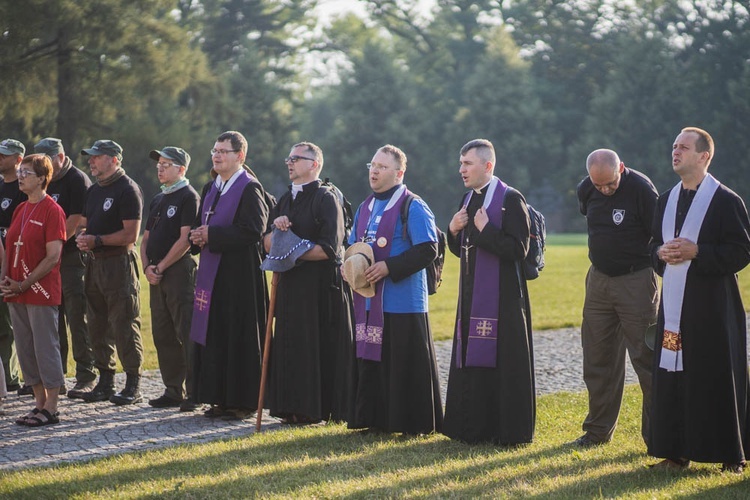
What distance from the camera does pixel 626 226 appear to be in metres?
7.45

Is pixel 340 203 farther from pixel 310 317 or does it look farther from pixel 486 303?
pixel 486 303

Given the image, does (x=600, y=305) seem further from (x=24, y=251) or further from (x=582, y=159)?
(x=582, y=159)

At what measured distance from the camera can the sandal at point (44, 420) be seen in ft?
27.9

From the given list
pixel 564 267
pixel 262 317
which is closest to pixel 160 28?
pixel 564 267

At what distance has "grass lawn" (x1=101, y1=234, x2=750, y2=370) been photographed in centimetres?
1548

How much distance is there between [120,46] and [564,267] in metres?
16.6

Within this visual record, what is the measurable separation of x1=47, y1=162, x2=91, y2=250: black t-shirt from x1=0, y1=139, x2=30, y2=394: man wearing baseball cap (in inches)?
13.1

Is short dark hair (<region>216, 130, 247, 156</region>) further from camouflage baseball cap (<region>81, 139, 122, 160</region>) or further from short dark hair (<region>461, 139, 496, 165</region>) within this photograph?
short dark hair (<region>461, 139, 496, 165</region>)

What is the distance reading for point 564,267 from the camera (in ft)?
93.9

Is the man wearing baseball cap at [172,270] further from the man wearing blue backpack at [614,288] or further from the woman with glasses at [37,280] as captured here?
the man wearing blue backpack at [614,288]

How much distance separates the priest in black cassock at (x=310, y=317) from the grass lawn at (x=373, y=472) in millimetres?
635

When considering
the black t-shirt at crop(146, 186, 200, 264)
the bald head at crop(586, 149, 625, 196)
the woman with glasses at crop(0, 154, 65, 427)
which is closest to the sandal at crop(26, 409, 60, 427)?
the woman with glasses at crop(0, 154, 65, 427)

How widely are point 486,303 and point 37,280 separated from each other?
3714mm

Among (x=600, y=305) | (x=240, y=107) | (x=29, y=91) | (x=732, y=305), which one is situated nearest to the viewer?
(x=732, y=305)
